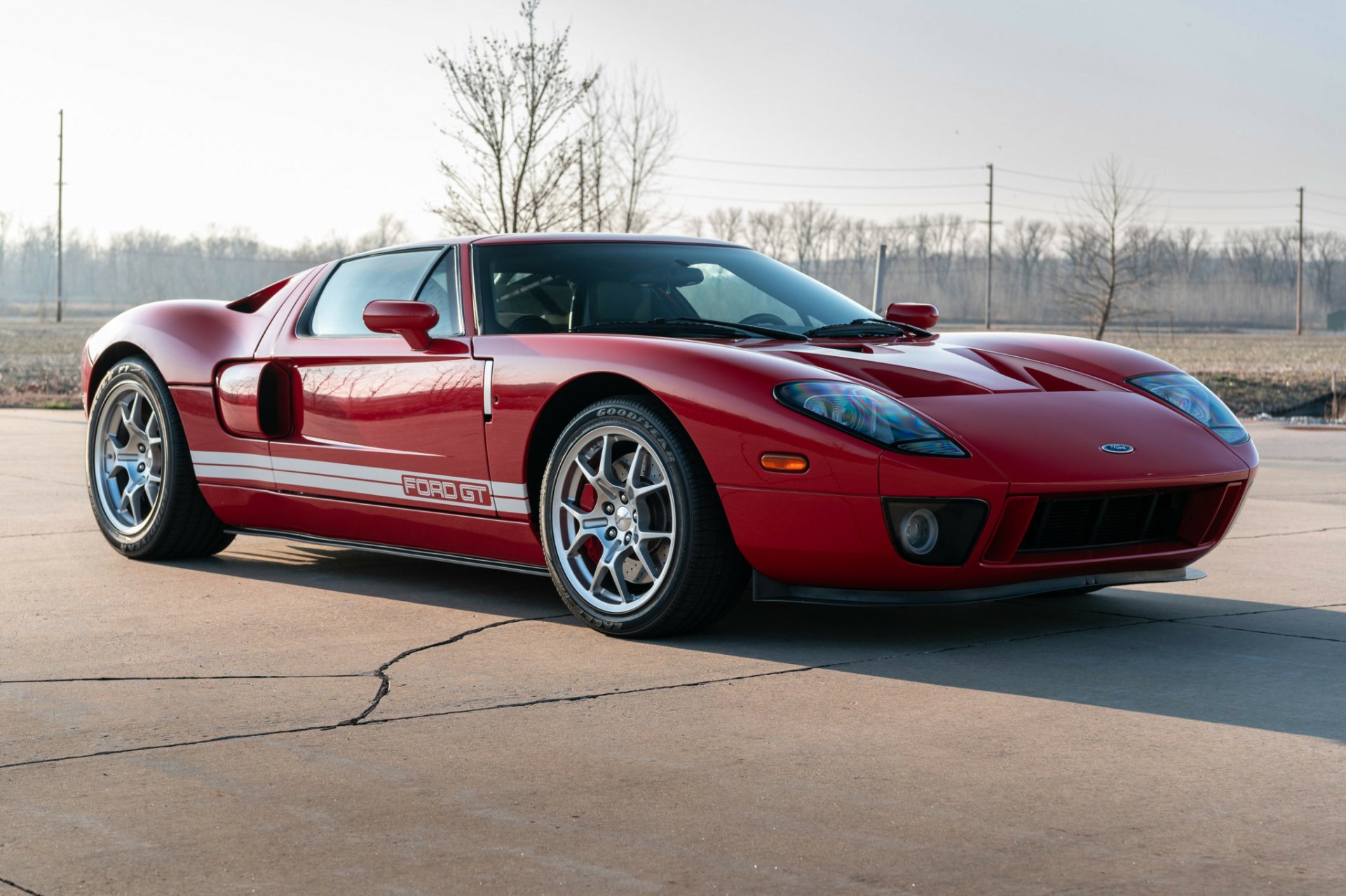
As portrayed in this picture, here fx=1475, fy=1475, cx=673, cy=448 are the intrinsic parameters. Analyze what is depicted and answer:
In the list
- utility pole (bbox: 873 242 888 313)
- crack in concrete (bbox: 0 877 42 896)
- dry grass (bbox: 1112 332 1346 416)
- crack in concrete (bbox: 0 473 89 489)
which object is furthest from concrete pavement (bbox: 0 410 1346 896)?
dry grass (bbox: 1112 332 1346 416)

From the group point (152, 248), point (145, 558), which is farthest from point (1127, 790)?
point (152, 248)

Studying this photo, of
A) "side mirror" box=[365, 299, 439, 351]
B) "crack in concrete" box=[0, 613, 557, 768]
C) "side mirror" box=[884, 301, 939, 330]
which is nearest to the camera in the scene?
"crack in concrete" box=[0, 613, 557, 768]

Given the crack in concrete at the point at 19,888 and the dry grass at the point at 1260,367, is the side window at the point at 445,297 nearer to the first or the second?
the crack in concrete at the point at 19,888

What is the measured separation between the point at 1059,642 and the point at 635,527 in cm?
138

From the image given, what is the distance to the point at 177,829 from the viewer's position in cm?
277

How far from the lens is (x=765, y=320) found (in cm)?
537

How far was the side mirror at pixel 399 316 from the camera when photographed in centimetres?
517

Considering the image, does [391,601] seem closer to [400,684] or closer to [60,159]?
[400,684]

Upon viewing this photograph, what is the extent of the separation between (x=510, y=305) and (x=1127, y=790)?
2964mm

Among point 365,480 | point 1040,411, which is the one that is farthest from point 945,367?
point 365,480

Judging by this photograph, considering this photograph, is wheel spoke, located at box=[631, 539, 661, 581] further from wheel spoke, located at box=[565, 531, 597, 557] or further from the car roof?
the car roof

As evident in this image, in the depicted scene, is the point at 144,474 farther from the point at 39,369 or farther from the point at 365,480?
the point at 39,369

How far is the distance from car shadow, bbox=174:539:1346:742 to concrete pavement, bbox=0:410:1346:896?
18 mm

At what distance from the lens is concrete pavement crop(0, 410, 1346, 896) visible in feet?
8.52
